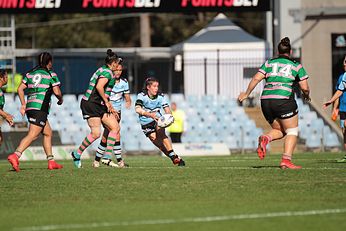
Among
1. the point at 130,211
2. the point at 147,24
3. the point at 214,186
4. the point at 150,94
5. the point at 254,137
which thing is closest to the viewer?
the point at 130,211

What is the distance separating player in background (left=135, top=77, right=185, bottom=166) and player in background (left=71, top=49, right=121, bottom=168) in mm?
715

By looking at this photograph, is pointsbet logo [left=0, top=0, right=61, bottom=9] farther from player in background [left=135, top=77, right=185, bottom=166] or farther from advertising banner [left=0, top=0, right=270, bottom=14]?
player in background [left=135, top=77, right=185, bottom=166]

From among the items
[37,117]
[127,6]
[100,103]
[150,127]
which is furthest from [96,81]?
[127,6]

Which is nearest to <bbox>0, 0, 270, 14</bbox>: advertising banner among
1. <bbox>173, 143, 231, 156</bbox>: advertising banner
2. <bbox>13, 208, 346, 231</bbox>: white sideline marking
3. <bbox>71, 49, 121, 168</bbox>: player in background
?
<bbox>173, 143, 231, 156</bbox>: advertising banner

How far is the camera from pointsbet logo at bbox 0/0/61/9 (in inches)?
1256

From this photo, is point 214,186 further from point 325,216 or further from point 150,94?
point 150,94

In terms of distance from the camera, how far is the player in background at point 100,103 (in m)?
17.6

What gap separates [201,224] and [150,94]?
348 inches

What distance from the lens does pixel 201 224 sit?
400 inches

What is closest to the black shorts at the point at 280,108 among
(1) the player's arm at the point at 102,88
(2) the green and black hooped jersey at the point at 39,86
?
(1) the player's arm at the point at 102,88

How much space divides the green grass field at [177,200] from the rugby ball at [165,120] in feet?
7.21

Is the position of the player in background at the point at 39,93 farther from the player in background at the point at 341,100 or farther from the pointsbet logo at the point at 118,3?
the pointsbet logo at the point at 118,3

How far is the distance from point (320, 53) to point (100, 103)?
23246mm

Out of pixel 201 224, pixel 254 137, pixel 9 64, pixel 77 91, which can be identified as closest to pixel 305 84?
pixel 201 224
